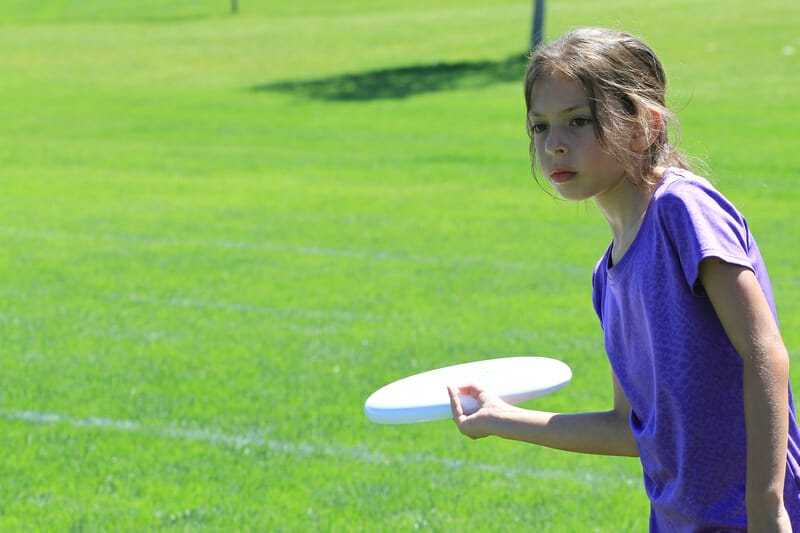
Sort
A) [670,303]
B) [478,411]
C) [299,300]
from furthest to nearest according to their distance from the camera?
[299,300] < [478,411] < [670,303]

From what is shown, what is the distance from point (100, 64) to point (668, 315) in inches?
1263

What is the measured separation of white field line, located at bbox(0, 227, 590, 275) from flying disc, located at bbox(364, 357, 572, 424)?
6.19 m

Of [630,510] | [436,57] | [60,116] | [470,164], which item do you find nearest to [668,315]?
[630,510]

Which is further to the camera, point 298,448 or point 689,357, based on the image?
point 298,448

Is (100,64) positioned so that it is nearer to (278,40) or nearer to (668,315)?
(278,40)

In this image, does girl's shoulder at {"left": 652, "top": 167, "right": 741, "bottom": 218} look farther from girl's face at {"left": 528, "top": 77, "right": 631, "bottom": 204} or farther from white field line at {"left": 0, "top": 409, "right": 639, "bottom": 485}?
white field line at {"left": 0, "top": 409, "right": 639, "bottom": 485}

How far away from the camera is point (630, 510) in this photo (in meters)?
4.37

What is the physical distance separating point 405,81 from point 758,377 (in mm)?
25501

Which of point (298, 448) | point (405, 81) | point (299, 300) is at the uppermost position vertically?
point (298, 448)

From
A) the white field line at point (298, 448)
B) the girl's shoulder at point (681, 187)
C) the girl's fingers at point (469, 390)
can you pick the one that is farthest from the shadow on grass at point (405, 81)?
the girl's shoulder at point (681, 187)

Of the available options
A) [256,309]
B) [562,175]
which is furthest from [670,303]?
[256,309]

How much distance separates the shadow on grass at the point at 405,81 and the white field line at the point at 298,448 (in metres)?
19.3

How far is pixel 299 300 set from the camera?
25.7 ft

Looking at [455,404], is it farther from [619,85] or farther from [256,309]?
[256,309]
